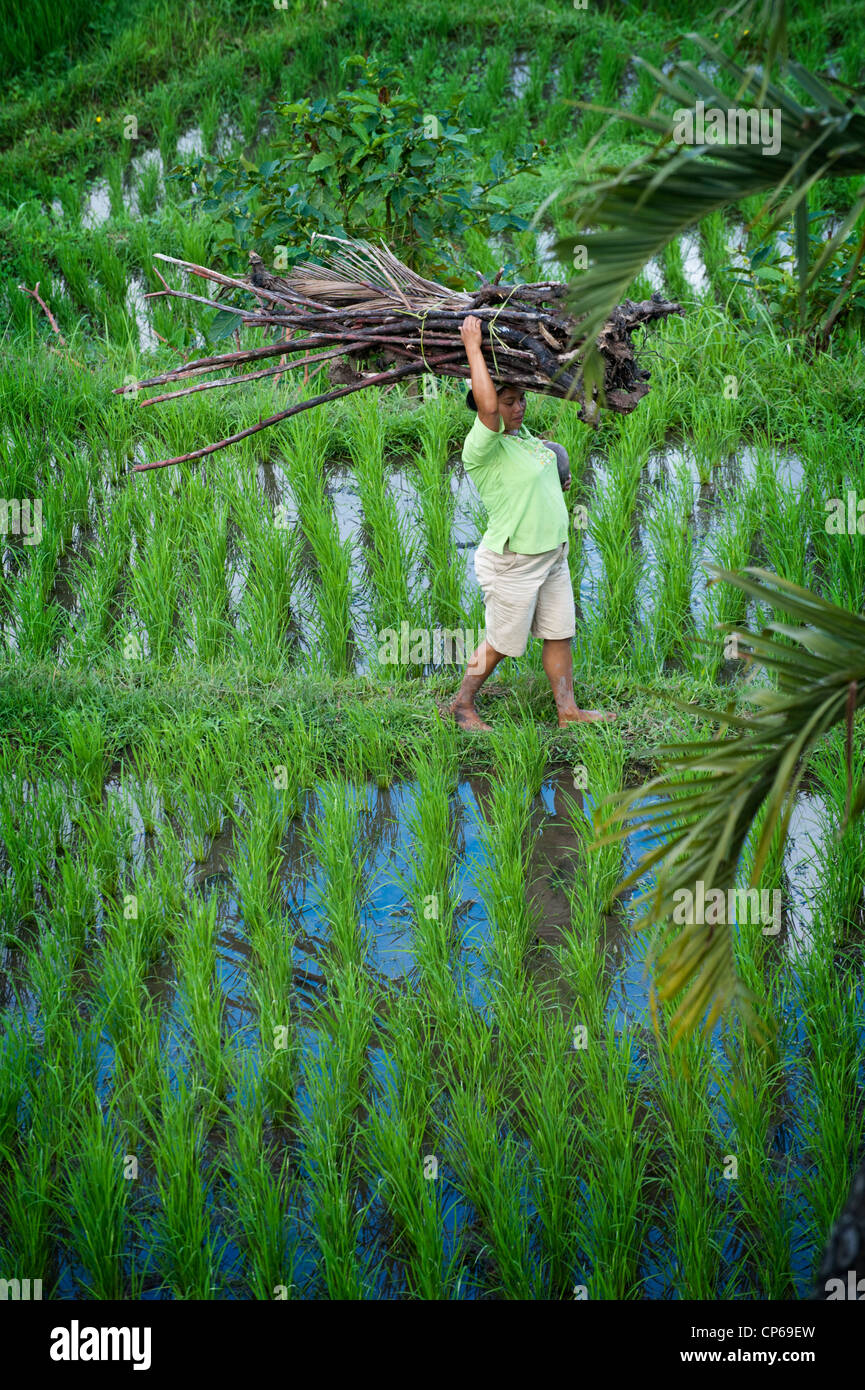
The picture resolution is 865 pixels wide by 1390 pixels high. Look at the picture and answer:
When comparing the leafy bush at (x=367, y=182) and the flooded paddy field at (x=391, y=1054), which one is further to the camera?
the leafy bush at (x=367, y=182)

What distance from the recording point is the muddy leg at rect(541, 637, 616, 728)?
3.91m

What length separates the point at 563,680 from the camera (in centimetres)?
395

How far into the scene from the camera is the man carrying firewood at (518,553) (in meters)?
3.62

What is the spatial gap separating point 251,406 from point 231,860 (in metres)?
2.53

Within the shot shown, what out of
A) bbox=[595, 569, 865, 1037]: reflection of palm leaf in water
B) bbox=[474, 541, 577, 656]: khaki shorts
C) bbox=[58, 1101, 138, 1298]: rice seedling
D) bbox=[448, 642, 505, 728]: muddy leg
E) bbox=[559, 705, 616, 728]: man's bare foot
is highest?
bbox=[474, 541, 577, 656]: khaki shorts

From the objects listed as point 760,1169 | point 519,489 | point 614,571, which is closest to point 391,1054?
point 760,1169

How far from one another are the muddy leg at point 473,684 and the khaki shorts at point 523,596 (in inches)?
2.0

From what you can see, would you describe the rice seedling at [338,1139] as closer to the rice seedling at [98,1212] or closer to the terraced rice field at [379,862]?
the terraced rice field at [379,862]

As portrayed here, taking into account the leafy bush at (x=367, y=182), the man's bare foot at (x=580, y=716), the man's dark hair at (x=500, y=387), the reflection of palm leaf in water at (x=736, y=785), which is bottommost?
the reflection of palm leaf in water at (x=736, y=785)

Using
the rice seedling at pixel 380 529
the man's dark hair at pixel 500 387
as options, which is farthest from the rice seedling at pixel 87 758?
the man's dark hair at pixel 500 387

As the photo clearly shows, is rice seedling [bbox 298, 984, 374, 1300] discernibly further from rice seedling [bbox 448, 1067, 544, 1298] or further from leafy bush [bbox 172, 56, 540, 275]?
leafy bush [bbox 172, 56, 540, 275]

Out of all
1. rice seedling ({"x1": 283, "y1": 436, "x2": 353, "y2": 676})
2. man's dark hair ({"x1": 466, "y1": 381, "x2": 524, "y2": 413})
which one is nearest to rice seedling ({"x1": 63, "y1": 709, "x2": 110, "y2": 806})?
rice seedling ({"x1": 283, "y1": 436, "x2": 353, "y2": 676})

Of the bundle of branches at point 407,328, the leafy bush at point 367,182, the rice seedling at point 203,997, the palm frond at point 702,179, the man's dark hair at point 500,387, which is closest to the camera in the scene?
the palm frond at point 702,179
